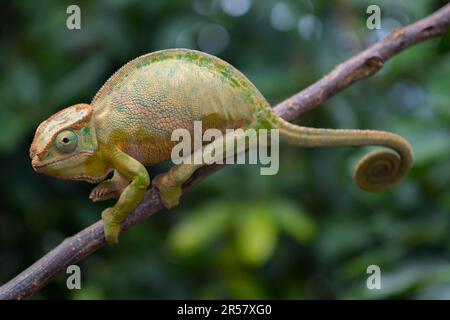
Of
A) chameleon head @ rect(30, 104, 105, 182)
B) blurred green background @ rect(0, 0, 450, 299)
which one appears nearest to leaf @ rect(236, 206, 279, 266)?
blurred green background @ rect(0, 0, 450, 299)

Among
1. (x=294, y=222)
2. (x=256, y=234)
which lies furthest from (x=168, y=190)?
(x=294, y=222)

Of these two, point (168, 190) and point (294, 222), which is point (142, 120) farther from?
point (294, 222)

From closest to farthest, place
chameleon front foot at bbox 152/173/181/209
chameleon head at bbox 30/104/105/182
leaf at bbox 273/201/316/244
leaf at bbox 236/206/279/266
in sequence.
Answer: chameleon head at bbox 30/104/105/182 → chameleon front foot at bbox 152/173/181/209 → leaf at bbox 236/206/279/266 → leaf at bbox 273/201/316/244

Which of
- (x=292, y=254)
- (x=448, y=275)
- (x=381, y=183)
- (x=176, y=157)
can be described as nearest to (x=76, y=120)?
(x=176, y=157)

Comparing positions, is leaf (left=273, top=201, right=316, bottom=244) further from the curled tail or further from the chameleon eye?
the chameleon eye

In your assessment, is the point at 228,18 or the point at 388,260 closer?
the point at 388,260
